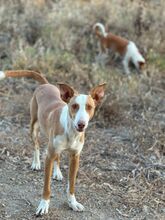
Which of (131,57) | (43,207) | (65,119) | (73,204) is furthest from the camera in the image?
(131,57)

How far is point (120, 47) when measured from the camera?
27.1ft

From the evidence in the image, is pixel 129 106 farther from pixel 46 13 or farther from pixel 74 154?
pixel 46 13

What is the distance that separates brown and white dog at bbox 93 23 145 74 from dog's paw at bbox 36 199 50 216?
4116mm

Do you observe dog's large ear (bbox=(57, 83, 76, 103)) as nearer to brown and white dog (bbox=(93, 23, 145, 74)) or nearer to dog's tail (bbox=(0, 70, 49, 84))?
dog's tail (bbox=(0, 70, 49, 84))

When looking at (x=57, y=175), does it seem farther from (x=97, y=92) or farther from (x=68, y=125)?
(x=97, y=92)

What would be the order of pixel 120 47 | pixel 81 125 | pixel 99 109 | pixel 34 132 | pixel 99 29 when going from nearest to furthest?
pixel 81 125 → pixel 34 132 → pixel 99 109 → pixel 120 47 → pixel 99 29

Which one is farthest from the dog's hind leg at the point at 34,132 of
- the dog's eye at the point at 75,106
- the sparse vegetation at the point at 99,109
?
the dog's eye at the point at 75,106

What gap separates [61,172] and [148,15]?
5214mm

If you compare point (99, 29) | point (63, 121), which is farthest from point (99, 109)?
point (99, 29)

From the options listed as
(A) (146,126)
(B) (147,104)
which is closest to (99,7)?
(B) (147,104)

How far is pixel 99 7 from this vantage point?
9406 mm

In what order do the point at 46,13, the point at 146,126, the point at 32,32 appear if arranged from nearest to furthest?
the point at 146,126
the point at 32,32
the point at 46,13

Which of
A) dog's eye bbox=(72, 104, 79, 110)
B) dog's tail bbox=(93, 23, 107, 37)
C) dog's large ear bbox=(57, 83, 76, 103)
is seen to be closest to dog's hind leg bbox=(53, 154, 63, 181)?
dog's large ear bbox=(57, 83, 76, 103)

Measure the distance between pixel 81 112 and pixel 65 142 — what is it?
477 millimetres
